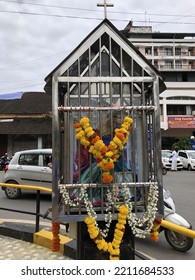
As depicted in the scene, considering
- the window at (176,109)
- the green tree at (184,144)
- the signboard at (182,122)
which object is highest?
the window at (176,109)

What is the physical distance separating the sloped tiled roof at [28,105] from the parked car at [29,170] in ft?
46.5

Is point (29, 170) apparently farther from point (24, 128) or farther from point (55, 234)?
point (24, 128)

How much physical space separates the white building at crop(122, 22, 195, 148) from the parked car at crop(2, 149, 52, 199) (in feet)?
66.7

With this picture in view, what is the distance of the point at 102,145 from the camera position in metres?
1.84

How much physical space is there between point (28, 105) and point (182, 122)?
17457 mm

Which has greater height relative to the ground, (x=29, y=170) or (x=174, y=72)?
(x=174, y=72)

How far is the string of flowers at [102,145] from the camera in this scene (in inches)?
72.4

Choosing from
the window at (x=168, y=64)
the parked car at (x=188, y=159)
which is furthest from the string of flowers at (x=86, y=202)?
the window at (x=168, y=64)

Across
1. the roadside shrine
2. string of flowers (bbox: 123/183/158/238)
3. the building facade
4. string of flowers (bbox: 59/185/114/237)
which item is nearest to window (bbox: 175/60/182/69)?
the building facade

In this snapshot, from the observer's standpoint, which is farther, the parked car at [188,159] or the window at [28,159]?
the parked car at [188,159]

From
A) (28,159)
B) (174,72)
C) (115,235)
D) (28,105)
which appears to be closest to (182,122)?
(174,72)

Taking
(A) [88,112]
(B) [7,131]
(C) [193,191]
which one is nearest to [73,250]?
(A) [88,112]

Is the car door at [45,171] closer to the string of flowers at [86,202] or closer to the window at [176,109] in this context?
the string of flowers at [86,202]

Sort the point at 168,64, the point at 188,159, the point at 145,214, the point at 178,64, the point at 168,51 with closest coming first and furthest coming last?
the point at 145,214, the point at 188,159, the point at 168,51, the point at 168,64, the point at 178,64
